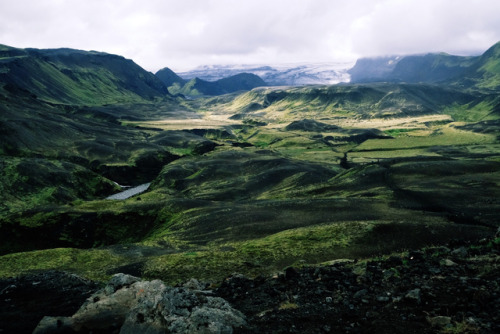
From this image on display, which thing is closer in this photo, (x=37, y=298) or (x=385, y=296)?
(x=385, y=296)

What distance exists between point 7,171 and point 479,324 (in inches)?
6666

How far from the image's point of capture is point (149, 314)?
61.8 ft

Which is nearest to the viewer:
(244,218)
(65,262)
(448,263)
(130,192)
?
(448,263)

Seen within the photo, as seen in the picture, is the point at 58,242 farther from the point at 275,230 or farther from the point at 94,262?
the point at 275,230

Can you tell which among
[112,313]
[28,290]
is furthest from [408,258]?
[28,290]

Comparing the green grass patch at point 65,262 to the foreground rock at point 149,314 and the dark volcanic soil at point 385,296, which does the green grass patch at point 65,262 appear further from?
the dark volcanic soil at point 385,296

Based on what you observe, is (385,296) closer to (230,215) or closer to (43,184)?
(230,215)

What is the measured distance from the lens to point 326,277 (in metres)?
24.9

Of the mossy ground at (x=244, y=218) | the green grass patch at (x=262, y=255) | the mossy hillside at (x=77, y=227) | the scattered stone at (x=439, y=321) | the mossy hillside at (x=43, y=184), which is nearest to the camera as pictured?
the scattered stone at (x=439, y=321)

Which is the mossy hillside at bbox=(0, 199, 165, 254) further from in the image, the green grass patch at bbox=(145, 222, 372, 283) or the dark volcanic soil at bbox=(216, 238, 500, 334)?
the dark volcanic soil at bbox=(216, 238, 500, 334)

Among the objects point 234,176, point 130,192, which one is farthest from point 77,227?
point 234,176

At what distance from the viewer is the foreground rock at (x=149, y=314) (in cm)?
1806

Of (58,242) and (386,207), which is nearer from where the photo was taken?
(386,207)

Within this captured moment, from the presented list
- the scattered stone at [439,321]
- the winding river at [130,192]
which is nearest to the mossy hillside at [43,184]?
the winding river at [130,192]
